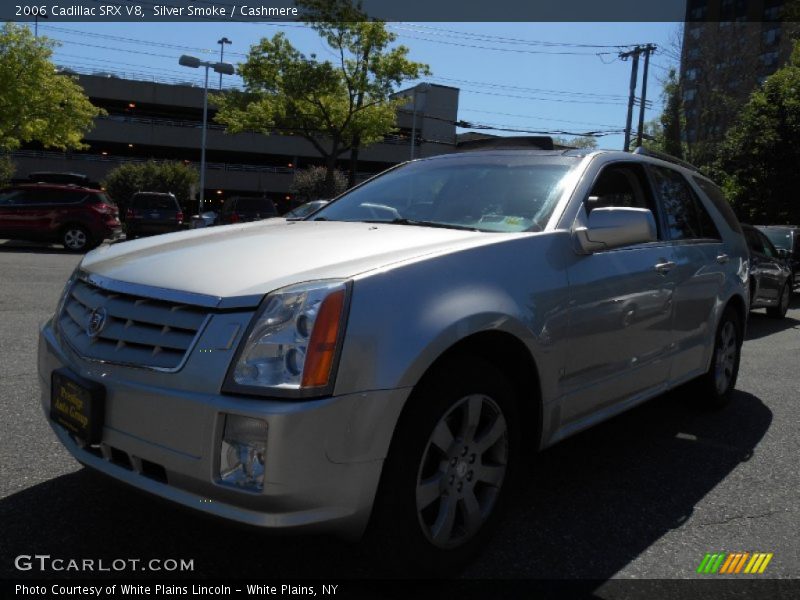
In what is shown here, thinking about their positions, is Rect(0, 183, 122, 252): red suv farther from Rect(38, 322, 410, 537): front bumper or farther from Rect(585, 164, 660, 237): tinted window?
Rect(38, 322, 410, 537): front bumper

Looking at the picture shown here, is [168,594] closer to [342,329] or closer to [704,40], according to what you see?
[342,329]

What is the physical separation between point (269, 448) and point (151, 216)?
2005 cm

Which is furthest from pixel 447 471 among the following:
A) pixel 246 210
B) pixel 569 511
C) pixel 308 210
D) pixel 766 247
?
pixel 246 210

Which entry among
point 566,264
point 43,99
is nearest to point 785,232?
point 566,264

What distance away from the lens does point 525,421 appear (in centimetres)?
295

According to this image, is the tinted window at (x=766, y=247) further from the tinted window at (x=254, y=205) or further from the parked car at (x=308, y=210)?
the tinted window at (x=254, y=205)

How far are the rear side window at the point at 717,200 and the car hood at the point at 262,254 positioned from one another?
2.69 m

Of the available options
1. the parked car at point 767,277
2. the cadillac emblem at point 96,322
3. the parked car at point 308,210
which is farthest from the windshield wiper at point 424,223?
the parked car at point 767,277

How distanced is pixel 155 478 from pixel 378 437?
73 cm

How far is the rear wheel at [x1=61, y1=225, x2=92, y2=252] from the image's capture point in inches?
704

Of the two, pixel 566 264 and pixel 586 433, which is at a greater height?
pixel 566 264

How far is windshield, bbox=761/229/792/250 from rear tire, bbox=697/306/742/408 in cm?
988

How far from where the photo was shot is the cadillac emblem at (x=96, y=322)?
243cm

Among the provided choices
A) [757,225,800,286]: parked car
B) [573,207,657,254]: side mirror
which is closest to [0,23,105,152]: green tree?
[757,225,800,286]: parked car
